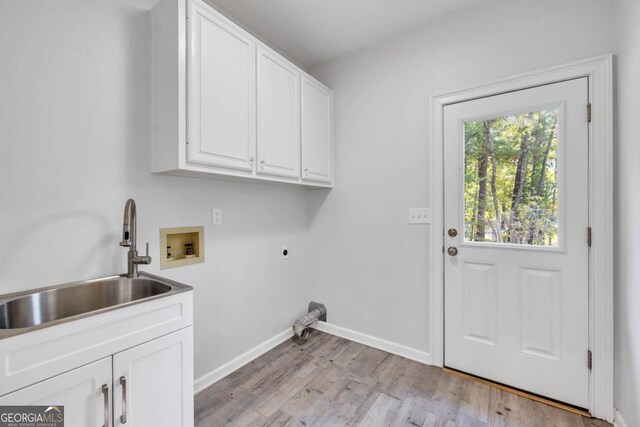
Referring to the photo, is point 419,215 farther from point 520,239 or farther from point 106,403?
point 106,403

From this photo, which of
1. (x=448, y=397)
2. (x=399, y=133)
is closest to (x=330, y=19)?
(x=399, y=133)

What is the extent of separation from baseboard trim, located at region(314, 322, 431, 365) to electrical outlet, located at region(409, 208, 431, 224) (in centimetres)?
102

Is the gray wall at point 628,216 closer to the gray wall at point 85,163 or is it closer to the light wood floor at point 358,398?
the light wood floor at point 358,398

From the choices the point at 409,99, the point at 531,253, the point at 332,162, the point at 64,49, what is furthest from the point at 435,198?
the point at 64,49

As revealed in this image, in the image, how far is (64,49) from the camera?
51.1 inches

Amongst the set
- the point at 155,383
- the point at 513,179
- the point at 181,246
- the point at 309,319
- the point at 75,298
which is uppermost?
the point at 513,179

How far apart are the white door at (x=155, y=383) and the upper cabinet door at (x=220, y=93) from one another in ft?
2.93

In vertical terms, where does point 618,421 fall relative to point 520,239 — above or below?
below

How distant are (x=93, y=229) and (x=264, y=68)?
1.40 metres

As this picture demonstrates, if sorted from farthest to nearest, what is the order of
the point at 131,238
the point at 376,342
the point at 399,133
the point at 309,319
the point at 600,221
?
the point at 309,319
the point at 376,342
the point at 399,133
the point at 600,221
the point at 131,238

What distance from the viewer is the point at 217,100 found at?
157cm

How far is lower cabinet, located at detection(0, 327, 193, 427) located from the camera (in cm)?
91

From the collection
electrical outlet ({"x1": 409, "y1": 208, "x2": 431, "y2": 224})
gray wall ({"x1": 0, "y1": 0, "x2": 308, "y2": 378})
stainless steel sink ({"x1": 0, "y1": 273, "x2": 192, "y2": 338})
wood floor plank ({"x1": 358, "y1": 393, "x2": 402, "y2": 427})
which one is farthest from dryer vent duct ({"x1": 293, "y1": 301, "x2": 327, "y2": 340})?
stainless steel sink ({"x1": 0, "y1": 273, "x2": 192, "y2": 338})

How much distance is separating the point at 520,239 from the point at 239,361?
2158 millimetres
